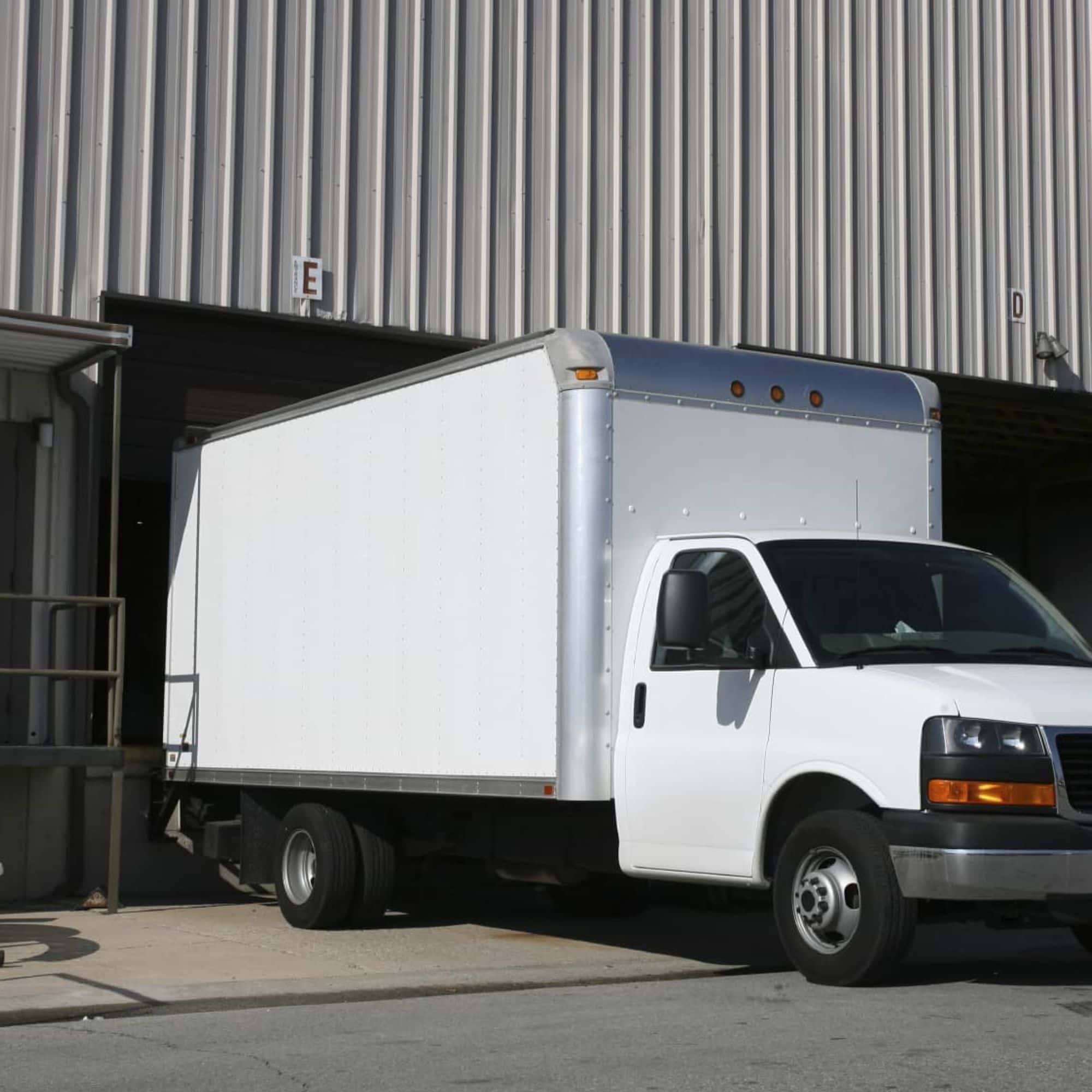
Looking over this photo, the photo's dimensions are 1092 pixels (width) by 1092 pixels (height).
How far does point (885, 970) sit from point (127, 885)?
7.84 metres

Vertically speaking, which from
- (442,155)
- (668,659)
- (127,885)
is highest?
(442,155)

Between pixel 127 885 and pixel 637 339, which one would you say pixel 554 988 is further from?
pixel 127 885

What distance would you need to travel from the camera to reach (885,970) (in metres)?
8.63

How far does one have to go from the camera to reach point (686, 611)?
928 cm

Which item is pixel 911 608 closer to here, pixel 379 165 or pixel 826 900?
pixel 826 900

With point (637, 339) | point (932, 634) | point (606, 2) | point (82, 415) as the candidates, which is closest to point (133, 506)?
point (82, 415)

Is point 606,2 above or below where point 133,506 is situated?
above

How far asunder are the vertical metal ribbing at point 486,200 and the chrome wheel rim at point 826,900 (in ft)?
28.1

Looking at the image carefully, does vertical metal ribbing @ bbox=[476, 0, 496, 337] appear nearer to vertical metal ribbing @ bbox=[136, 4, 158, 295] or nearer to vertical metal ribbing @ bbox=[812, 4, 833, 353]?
vertical metal ribbing @ bbox=[136, 4, 158, 295]

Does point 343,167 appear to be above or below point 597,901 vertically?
above

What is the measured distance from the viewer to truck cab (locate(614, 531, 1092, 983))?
8398 millimetres

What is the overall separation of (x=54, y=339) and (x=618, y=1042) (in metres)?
7.90

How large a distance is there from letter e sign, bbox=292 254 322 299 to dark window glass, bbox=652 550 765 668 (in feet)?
22.9

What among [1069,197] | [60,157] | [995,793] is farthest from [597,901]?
[1069,197]
